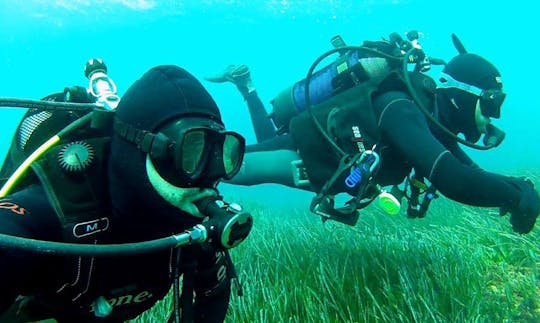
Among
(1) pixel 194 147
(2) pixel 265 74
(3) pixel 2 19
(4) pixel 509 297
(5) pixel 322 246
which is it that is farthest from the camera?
(2) pixel 265 74

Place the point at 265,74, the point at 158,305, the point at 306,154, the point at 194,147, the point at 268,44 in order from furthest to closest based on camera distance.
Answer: the point at 265,74
the point at 268,44
the point at 306,154
the point at 158,305
the point at 194,147

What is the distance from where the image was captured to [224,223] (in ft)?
5.98

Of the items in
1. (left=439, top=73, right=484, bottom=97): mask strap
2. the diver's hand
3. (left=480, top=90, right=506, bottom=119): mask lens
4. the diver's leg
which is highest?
(left=439, top=73, right=484, bottom=97): mask strap

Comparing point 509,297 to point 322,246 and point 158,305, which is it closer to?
point 322,246

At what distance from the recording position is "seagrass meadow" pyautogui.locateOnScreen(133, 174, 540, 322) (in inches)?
145

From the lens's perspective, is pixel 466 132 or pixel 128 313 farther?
pixel 466 132

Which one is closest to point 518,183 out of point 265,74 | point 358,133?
point 358,133

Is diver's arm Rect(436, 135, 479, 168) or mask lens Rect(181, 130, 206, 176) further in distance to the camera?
diver's arm Rect(436, 135, 479, 168)

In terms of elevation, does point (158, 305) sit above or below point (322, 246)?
above

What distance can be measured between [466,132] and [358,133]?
51.4 inches

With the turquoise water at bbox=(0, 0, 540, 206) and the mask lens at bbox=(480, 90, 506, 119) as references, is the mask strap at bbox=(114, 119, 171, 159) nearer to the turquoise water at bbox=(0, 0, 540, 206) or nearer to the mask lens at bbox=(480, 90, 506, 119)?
the mask lens at bbox=(480, 90, 506, 119)

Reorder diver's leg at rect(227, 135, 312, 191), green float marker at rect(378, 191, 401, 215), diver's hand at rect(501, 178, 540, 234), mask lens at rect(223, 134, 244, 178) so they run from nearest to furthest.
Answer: mask lens at rect(223, 134, 244, 178) → diver's hand at rect(501, 178, 540, 234) → green float marker at rect(378, 191, 401, 215) → diver's leg at rect(227, 135, 312, 191)

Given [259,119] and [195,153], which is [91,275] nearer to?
[195,153]

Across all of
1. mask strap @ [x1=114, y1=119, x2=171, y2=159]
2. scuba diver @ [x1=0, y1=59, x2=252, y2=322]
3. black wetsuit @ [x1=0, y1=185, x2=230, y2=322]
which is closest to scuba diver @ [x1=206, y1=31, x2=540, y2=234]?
black wetsuit @ [x1=0, y1=185, x2=230, y2=322]
